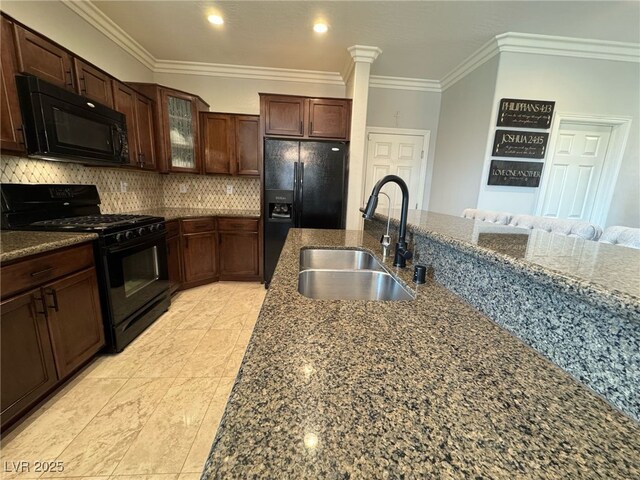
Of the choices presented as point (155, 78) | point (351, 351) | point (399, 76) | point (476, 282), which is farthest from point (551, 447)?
point (155, 78)

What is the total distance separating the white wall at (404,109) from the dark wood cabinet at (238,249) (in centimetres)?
229

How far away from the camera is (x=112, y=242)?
180 cm

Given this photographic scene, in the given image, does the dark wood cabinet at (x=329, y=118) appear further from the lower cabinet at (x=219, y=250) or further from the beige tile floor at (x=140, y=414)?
the beige tile floor at (x=140, y=414)

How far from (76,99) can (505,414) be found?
2795mm

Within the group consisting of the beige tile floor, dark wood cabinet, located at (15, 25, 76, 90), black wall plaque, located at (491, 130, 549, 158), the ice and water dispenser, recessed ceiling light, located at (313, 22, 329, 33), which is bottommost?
the beige tile floor

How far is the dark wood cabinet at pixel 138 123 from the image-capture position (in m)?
2.39

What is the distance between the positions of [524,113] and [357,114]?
1757 mm

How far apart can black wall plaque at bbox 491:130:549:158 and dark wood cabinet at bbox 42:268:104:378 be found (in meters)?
3.81

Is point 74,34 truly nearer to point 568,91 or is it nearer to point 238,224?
point 238,224

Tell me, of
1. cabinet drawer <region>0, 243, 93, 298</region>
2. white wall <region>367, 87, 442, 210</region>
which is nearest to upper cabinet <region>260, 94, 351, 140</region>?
white wall <region>367, 87, 442, 210</region>

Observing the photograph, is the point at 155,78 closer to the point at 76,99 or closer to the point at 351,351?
the point at 76,99

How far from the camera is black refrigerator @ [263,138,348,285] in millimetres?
2994

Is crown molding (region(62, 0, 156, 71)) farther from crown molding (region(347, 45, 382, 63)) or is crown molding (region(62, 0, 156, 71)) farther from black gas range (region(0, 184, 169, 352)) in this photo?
crown molding (region(347, 45, 382, 63))

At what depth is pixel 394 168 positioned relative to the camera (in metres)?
→ 3.92
